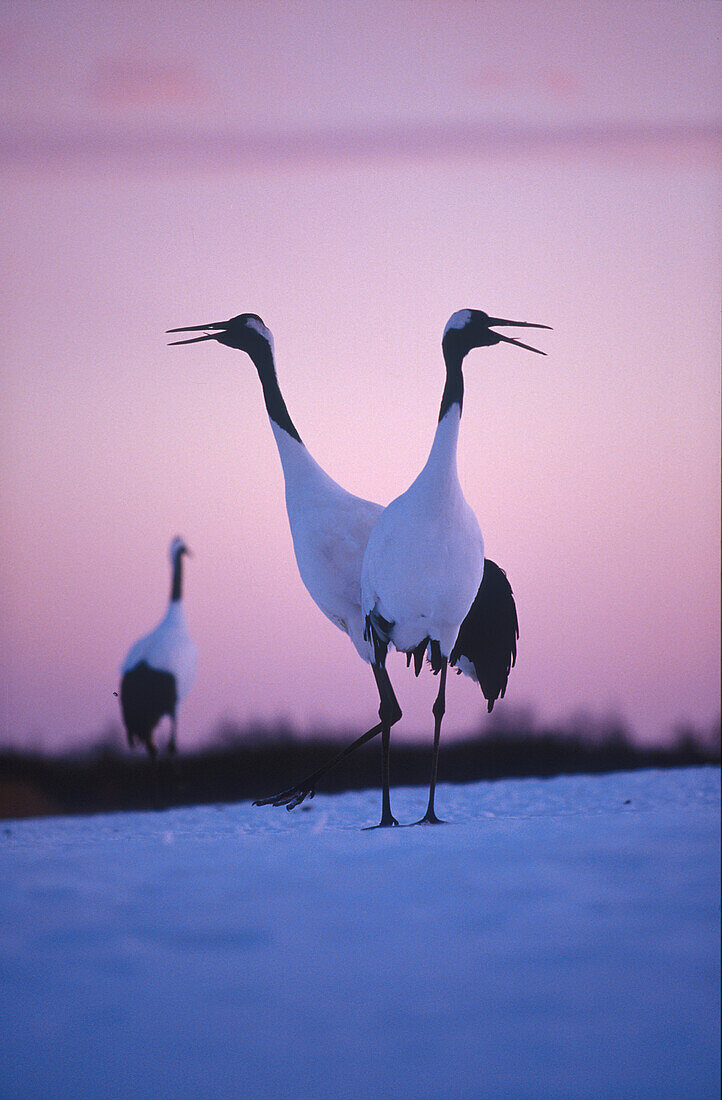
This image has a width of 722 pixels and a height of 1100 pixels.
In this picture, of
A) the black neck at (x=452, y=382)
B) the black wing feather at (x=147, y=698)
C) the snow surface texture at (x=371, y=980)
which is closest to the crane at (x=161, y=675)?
the black wing feather at (x=147, y=698)

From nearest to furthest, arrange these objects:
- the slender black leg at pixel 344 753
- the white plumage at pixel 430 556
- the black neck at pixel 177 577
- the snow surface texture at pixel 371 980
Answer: the snow surface texture at pixel 371 980 → the white plumage at pixel 430 556 → the slender black leg at pixel 344 753 → the black neck at pixel 177 577

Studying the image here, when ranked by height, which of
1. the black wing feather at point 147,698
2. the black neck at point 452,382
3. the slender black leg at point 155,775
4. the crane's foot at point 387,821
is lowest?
the slender black leg at point 155,775

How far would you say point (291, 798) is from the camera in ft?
10.4

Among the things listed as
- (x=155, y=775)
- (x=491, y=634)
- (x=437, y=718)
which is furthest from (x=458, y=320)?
(x=155, y=775)

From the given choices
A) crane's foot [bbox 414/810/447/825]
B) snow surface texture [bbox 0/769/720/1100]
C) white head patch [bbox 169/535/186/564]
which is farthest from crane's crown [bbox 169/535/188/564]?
snow surface texture [bbox 0/769/720/1100]

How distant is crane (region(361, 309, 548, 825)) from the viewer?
2.62 metres

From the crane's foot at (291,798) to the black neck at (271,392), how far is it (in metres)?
1.03

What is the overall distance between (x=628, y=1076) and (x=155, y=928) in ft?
2.63

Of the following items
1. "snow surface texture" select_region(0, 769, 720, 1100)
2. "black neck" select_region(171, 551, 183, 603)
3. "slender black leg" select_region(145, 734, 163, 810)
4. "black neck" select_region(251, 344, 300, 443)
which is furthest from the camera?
"slender black leg" select_region(145, 734, 163, 810)

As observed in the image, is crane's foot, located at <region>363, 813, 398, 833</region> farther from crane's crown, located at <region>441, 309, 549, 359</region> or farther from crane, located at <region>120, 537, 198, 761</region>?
crane, located at <region>120, 537, 198, 761</region>

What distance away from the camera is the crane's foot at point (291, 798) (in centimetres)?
312

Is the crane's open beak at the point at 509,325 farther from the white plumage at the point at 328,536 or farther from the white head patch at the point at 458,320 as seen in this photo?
the white plumage at the point at 328,536

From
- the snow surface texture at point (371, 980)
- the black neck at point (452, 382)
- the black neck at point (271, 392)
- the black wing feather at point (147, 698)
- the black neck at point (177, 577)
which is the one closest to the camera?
the snow surface texture at point (371, 980)

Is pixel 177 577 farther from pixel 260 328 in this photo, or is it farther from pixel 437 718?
pixel 437 718
